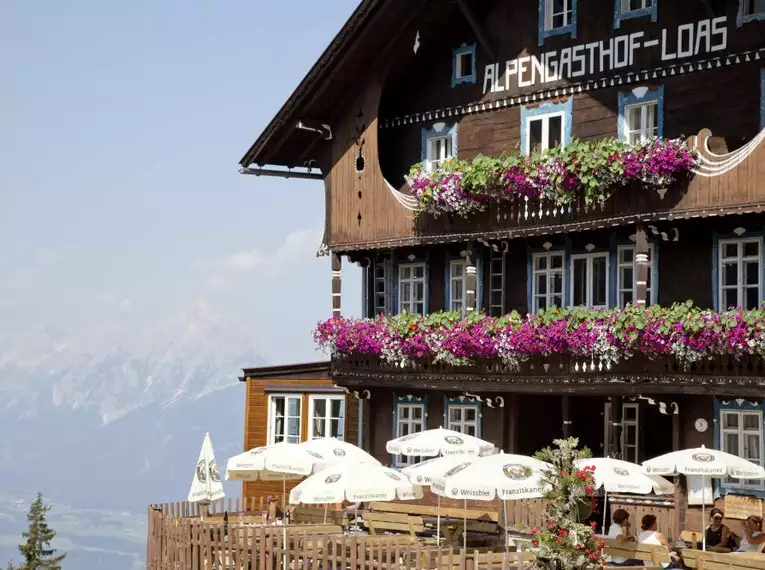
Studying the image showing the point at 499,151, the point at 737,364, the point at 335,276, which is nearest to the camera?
the point at 737,364

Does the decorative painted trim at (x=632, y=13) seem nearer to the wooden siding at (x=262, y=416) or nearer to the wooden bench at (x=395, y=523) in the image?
the wooden bench at (x=395, y=523)

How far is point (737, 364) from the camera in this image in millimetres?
33406

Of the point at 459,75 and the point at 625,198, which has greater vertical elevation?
the point at 459,75

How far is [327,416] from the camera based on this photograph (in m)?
45.7

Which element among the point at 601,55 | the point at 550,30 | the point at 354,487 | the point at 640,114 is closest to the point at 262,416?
the point at 550,30

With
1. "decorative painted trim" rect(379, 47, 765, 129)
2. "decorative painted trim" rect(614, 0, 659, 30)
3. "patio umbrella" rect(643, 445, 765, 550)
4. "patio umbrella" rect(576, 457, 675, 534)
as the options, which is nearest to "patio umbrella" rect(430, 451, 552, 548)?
"patio umbrella" rect(576, 457, 675, 534)

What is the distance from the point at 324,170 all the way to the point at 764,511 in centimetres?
1566

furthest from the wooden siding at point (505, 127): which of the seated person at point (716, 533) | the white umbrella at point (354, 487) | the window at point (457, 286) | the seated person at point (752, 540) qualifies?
the white umbrella at point (354, 487)

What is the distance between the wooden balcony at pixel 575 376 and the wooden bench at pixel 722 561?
7057 millimetres

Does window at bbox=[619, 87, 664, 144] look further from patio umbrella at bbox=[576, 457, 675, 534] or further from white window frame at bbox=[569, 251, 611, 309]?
patio umbrella at bbox=[576, 457, 675, 534]

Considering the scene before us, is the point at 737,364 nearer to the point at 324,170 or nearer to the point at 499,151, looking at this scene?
the point at 499,151

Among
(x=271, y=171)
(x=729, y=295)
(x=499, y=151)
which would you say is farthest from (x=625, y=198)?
(x=271, y=171)

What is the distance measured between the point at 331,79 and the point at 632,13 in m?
8.41

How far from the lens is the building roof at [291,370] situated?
45.5m
